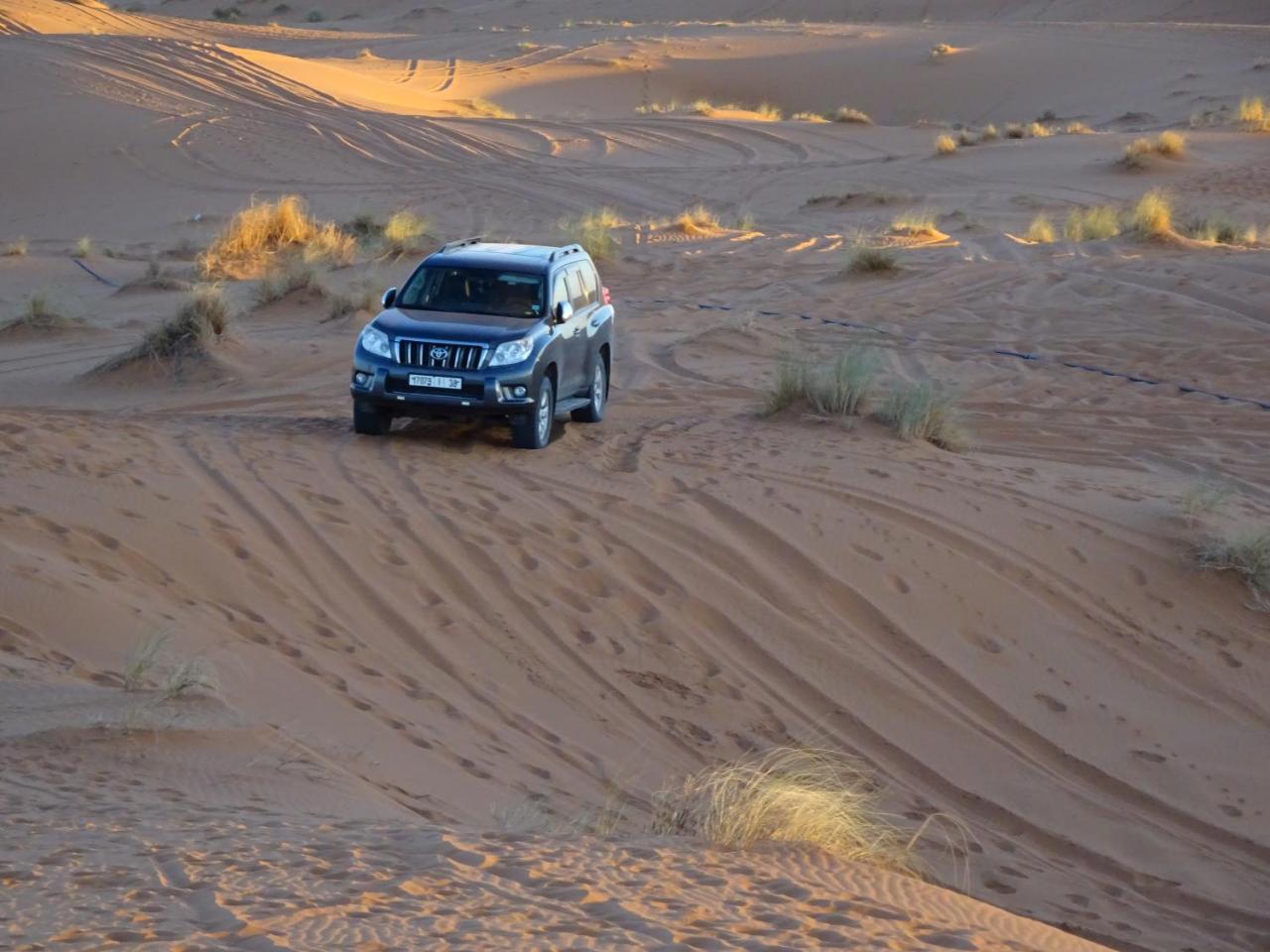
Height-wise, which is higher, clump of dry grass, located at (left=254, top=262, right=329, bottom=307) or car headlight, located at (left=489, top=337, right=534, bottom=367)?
car headlight, located at (left=489, top=337, right=534, bottom=367)

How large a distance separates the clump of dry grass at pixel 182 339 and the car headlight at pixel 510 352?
611 cm

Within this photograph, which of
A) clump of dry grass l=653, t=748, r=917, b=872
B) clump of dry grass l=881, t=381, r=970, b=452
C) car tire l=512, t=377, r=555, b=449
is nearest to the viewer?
clump of dry grass l=653, t=748, r=917, b=872

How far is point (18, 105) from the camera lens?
126ft

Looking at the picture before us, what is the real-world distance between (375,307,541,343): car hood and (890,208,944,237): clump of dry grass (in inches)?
593

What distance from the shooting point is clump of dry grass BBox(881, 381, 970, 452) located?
13.6m

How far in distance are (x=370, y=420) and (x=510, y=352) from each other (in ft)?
Result: 4.57

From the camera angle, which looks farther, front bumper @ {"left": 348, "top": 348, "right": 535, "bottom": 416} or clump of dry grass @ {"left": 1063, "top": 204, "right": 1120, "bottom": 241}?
clump of dry grass @ {"left": 1063, "top": 204, "right": 1120, "bottom": 241}

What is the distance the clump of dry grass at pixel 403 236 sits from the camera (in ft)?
82.5

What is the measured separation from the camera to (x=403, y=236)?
25.4 metres

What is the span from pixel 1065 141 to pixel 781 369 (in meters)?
26.3

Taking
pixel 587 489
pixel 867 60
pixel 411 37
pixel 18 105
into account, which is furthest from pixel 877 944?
pixel 411 37

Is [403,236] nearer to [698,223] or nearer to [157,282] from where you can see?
[157,282]

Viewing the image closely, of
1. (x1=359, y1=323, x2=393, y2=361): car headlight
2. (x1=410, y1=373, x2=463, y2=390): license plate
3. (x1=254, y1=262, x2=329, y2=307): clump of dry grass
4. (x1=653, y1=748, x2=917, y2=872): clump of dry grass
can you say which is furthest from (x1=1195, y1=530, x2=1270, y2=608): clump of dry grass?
(x1=254, y1=262, x2=329, y2=307): clump of dry grass

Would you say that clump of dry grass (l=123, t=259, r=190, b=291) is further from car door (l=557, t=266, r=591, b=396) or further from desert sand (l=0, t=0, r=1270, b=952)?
car door (l=557, t=266, r=591, b=396)
